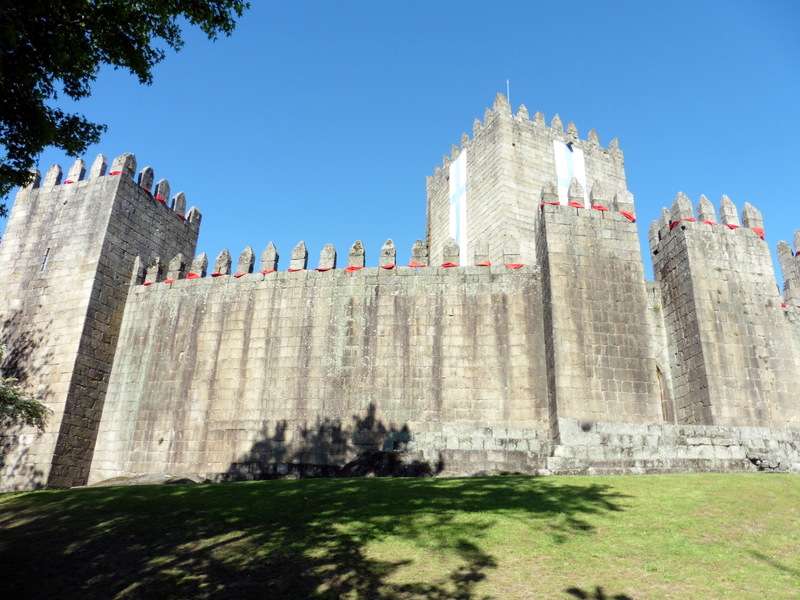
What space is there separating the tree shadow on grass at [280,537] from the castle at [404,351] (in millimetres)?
2955

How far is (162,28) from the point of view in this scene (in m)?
9.79

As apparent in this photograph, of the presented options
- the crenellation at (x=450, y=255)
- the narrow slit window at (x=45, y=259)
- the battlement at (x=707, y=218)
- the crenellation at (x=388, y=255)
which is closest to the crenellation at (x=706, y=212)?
the battlement at (x=707, y=218)

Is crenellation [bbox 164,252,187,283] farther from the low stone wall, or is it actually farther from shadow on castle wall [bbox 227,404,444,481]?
the low stone wall

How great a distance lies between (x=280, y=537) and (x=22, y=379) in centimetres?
Result: 1364

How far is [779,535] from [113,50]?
11.6 m

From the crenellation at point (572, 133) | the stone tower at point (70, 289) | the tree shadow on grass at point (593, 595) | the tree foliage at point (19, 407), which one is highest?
the crenellation at point (572, 133)

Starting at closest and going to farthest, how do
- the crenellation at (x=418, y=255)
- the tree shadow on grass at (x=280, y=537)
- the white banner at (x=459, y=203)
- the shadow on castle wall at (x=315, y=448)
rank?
the tree shadow on grass at (x=280, y=537)
the shadow on castle wall at (x=315, y=448)
the crenellation at (x=418, y=255)
the white banner at (x=459, y=203)

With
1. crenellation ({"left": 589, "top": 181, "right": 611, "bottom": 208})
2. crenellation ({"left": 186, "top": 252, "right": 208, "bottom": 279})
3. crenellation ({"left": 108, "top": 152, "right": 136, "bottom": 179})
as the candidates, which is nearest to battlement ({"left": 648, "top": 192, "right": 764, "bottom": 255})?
crenellation ({"left": 589, "top": 181, "right": 611, "bottom": 208})

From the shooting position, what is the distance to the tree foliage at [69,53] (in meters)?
8.38

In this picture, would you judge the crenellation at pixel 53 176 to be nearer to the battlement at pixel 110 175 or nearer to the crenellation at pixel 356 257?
the battlement at pixel 110 175

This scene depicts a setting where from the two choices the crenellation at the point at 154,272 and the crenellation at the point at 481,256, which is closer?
the crenellation at the point at 481,256

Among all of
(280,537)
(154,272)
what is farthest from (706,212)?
(154,272)

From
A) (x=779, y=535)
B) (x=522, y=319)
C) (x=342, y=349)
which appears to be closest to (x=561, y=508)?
(x=779, y=535)

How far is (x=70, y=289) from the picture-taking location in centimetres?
1825
